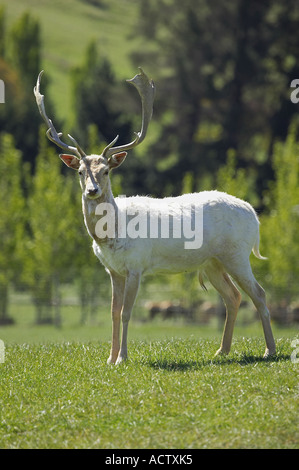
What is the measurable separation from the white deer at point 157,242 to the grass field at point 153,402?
29.9 inches

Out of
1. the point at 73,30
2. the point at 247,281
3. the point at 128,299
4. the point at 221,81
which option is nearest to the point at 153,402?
the point at 128,299

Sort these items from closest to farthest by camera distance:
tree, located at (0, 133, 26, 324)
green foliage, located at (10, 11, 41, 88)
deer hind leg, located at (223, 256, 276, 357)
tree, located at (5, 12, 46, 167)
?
1. deer hind leg, located at (223, 256, 276, 357)
2. tree, located at (0, 133, 26, 324)
3. tree, located at (5, 12, 46, 167)
4. green foliage, located at (10, 11, 41, 88)

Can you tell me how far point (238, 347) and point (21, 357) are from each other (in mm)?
3074

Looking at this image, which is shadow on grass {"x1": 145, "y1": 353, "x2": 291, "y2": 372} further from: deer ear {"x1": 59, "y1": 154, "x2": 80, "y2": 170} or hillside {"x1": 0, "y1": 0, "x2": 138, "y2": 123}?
hillside {"x1": 0, "y1": 0, "x2": 138, "y2": 123}

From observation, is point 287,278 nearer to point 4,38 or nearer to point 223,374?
point 223,374

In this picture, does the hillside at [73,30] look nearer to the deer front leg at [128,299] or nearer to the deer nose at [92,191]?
the deer front leg at [128,299]

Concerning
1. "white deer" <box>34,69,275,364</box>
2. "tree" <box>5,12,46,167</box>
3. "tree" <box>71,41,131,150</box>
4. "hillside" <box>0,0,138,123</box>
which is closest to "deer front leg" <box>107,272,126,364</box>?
"white deer" <box>34,69,275,364</box>

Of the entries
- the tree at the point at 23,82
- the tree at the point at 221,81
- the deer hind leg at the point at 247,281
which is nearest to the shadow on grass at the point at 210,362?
the deer hind leg at the point at 247,281

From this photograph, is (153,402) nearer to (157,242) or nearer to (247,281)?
(157,242)

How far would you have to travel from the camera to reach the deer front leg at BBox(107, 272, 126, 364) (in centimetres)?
1089

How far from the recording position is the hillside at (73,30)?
357 feet

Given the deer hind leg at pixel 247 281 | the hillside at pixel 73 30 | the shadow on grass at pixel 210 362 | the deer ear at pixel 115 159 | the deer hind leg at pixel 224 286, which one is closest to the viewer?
the shadow on grass at pixel 210 362

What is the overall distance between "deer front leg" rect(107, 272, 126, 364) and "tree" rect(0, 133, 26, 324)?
28318mm

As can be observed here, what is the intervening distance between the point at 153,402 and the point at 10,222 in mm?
31592
